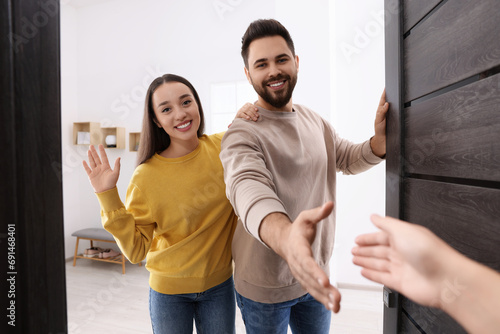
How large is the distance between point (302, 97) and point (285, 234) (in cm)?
254

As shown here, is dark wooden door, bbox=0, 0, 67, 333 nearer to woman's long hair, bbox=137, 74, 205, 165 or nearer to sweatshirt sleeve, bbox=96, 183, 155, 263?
sweatshirt sleeve, bbox=96, 183, 155, 263

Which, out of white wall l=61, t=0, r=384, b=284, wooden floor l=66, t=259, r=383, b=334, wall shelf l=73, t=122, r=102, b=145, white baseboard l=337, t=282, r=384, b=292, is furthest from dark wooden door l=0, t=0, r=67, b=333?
wall shelf l=73, t=122, r=102, b=145

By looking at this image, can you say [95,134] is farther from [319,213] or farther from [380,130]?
[319,213]

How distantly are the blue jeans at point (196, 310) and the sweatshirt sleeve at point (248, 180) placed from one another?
0.57 m

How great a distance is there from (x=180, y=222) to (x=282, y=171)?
0.45 metres

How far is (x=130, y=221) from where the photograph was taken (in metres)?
1.20

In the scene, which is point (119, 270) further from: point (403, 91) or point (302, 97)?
point (403, 91)

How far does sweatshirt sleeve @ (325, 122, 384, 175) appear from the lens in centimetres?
125

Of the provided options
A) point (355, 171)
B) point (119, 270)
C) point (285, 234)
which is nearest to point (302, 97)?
point (355, 171)

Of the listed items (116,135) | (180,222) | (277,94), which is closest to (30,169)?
(180,222)

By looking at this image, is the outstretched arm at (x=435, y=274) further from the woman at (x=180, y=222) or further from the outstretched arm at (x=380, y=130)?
the woman at (x=180, y=222)

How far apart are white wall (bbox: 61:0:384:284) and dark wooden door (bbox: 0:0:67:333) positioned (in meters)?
2.54

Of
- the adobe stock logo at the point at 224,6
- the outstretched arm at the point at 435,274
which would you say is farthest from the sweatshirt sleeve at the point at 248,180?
the adobe stock logo at the point at 224,6

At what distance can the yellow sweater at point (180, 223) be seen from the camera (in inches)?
49.0
